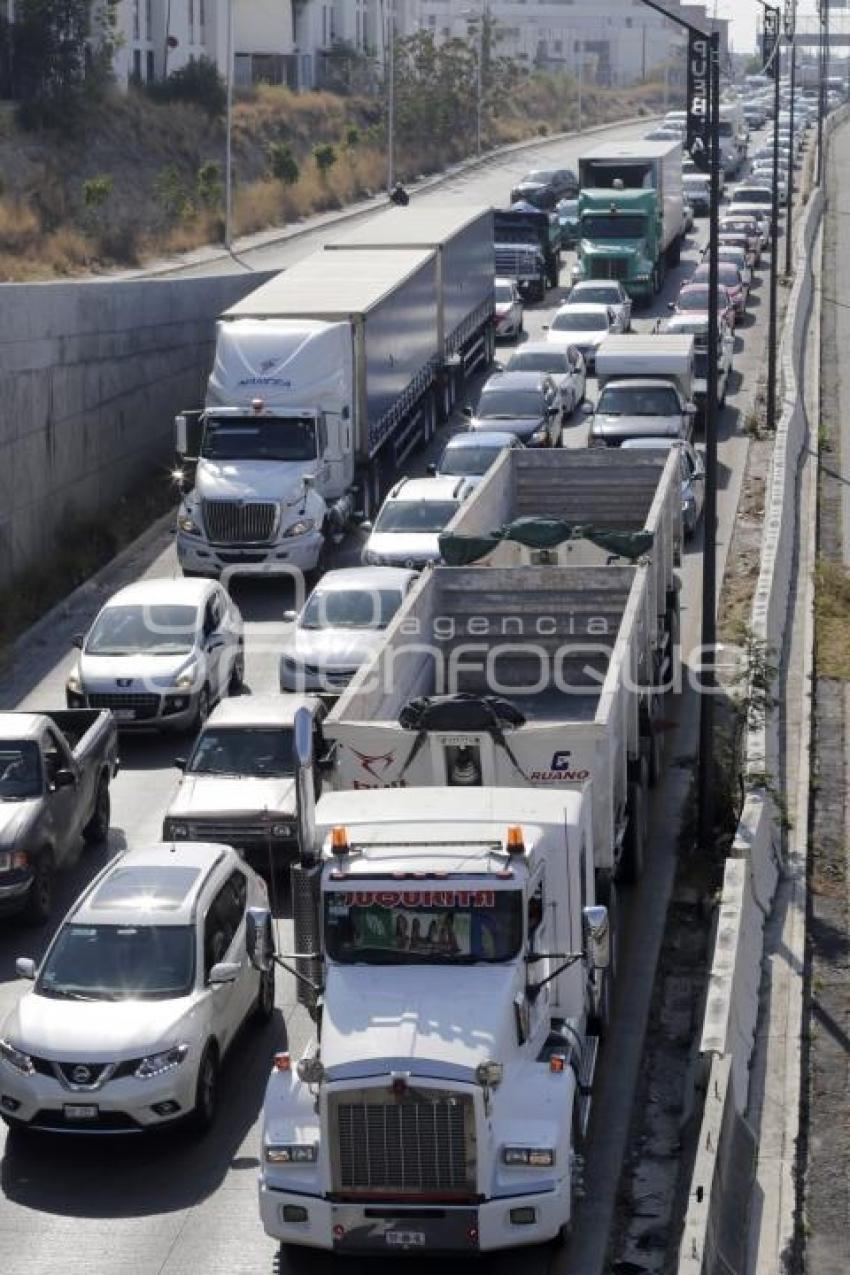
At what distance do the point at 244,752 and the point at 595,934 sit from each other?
7934 mm

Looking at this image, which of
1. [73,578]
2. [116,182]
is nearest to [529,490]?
[73,578]

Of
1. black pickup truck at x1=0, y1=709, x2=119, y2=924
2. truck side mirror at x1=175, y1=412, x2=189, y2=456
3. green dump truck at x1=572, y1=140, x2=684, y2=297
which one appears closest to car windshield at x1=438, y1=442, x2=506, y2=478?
truck side mirror at x1=175, y1=412, x2=189, y2=456

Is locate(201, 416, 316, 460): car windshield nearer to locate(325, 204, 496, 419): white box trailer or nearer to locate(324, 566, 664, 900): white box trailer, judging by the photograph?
locate(325, 204, 496, 419): white box trailer

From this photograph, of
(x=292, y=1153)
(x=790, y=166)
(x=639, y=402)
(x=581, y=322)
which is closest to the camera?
(x=292, y=1153)

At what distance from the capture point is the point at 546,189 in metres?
84.7

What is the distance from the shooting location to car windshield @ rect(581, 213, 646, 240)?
196 ft

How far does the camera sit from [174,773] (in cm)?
2481

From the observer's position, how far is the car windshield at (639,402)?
38750mm

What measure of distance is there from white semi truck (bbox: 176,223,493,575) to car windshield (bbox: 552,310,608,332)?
42.8 feet

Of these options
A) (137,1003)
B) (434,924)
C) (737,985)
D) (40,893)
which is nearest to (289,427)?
(40,893)

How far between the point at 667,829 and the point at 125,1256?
9.37 metres

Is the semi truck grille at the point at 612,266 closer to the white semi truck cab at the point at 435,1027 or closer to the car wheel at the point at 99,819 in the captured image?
the car wheel at the point at 99,819

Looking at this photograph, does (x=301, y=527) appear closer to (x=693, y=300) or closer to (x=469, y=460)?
(x=469, y=460)

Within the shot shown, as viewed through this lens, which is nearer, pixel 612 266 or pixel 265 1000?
pixel 265 1000
